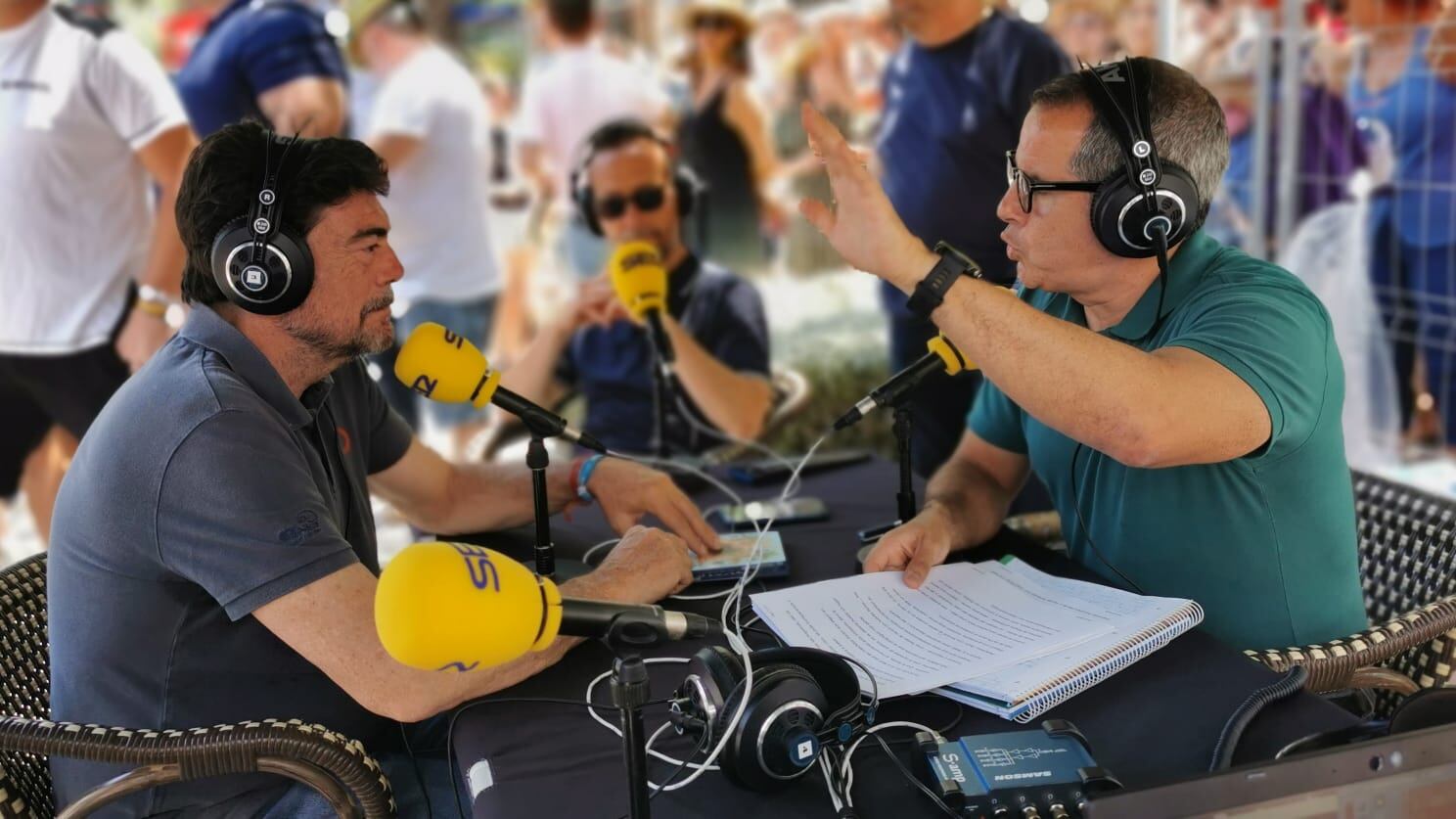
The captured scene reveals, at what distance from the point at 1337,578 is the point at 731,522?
981mm

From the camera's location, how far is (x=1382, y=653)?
1745 mm

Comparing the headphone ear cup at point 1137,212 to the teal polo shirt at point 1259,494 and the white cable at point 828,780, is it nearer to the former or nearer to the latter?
the teal polo shirt at point 1259,494

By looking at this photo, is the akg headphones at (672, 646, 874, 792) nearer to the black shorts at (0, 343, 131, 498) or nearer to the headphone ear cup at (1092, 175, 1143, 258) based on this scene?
the headphone ear cup at (1092, 175, 1143, 258)

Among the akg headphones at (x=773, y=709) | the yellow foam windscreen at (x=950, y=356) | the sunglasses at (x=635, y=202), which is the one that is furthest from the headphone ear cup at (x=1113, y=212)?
the sunglasses at (x=635, y=202)

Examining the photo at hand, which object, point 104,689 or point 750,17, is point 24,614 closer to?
point 104,689

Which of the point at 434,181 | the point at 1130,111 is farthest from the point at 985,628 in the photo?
the point at 434,181

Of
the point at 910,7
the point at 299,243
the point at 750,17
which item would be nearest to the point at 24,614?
the point at 299,243

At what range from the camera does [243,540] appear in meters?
1.64

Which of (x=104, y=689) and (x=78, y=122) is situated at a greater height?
(x=78, y=122)

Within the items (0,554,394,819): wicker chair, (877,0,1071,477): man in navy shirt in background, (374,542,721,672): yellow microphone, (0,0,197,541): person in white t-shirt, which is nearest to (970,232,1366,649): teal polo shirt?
(374,542,721,672): yellow microphone

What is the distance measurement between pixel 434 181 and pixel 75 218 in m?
1.55

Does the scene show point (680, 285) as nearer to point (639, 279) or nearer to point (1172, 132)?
point (639, 279)

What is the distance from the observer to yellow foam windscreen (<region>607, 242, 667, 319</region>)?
9.51 feet

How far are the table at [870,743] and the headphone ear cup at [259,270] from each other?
2.17 ft
